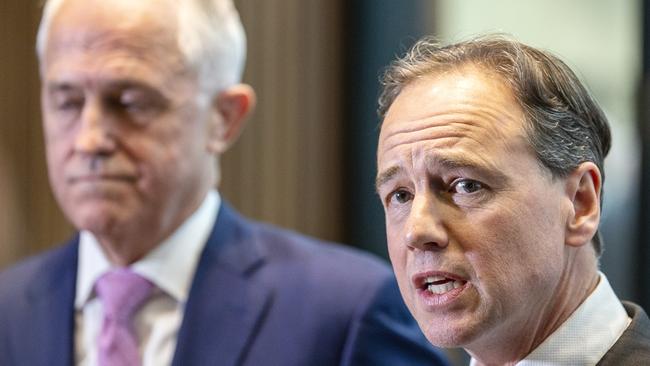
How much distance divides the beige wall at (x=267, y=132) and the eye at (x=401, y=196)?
9.37ft

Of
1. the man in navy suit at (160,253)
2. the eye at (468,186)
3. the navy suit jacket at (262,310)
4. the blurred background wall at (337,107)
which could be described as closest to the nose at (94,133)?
the man in navy suit at (160,253)

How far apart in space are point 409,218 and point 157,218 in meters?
1.08

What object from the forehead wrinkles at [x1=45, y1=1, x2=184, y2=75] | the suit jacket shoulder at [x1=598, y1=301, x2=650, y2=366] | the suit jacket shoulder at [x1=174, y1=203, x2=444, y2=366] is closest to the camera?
the suit jacket shoulder at [x1=598, y1=301, x2=650, y2=366]

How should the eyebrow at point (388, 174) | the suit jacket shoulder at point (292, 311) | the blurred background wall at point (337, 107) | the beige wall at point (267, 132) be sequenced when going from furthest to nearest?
1. the beige wall at point (267, 132)
2. the blurred background wall at point (337, 107)
3. the suit jacket shoulder at point (292, 311)
4. the eyebrow at point (388, 174)

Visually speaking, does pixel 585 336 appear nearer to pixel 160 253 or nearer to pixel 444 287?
pixel 444 287

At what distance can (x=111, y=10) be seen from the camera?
2.77 m

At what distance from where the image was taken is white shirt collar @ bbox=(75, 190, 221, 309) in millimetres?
2740

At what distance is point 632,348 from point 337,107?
3268mm

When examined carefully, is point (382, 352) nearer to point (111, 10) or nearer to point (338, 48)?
point (111, 10)

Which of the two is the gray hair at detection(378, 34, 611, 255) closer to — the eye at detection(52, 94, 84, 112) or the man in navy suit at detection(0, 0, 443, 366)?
the man in navy suit at detection(0, 0, 443, 366)

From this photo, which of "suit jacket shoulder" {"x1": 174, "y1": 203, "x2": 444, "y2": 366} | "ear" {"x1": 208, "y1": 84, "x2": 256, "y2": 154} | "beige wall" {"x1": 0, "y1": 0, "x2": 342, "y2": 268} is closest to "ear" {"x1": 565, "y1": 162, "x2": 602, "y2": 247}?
"suit jacket shoulder" {"x1": 174, "y1": 203, "x2": 444, "y2": 366}

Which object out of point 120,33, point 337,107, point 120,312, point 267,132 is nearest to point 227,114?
point 120,33

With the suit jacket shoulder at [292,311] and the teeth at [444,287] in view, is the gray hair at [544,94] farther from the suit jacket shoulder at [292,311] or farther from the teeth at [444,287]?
the suit jacket shoulder at [292,311]

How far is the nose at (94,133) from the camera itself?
264 cm
